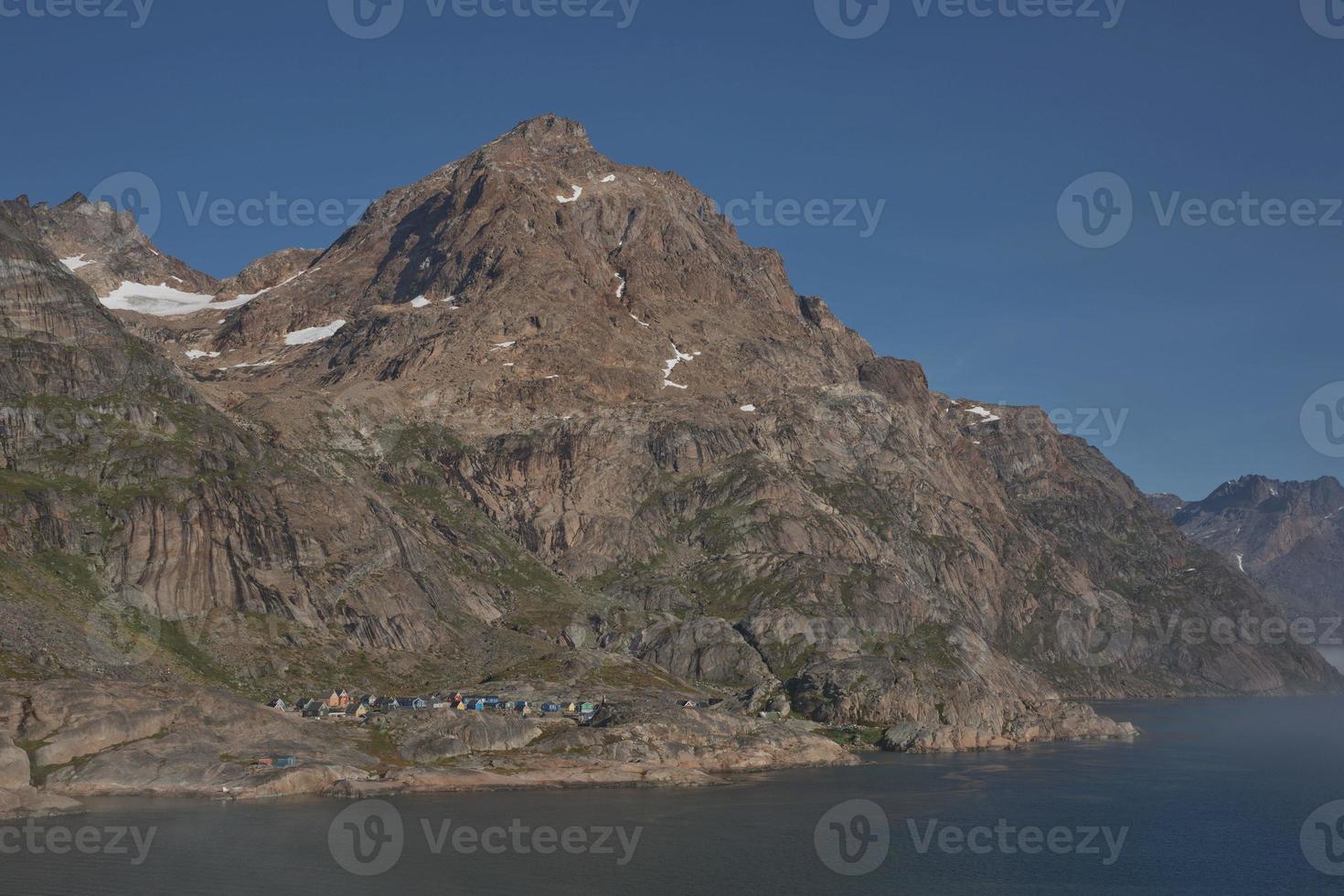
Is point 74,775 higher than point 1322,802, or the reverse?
point 1322,802

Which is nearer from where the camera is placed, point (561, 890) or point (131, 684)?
point (561, 890)

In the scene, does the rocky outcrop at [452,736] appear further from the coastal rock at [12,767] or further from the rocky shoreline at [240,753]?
the coastal rock at [12,767]

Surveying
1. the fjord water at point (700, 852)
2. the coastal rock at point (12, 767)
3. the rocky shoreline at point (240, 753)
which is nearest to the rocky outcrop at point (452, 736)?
the rocky shoreline at point (240, 753)

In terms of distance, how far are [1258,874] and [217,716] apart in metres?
131

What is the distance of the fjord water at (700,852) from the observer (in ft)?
395

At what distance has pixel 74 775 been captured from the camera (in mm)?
152375

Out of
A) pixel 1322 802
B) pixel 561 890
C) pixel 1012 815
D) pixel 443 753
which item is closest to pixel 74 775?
pixel 443 753

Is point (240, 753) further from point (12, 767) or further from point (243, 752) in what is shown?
point (12, 767)

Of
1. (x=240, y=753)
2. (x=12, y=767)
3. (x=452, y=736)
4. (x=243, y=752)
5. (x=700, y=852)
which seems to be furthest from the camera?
(x=452, y=736)

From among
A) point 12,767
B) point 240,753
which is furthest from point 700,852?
point 12,767

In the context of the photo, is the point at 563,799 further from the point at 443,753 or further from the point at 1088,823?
the point at 1088,823

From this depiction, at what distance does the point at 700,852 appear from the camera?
139 metres

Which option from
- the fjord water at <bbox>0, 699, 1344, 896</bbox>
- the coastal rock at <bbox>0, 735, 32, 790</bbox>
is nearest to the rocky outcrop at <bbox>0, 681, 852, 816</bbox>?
the coastal rock at <bbox>0, 735, 32, 790</bbox>

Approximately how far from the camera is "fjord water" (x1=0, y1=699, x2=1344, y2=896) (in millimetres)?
120312
